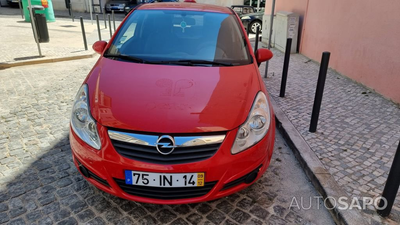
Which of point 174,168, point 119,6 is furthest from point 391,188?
point 119,6

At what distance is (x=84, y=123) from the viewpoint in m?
2.31

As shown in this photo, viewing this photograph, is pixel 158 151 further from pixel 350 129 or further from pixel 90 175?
pixel 350 129

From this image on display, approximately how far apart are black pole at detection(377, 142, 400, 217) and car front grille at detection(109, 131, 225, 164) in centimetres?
129

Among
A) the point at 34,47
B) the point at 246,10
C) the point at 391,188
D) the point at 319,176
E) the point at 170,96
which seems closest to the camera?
the point at 391,188

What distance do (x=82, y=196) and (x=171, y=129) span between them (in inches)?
46.2

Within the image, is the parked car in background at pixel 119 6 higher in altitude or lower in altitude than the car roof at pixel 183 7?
lower

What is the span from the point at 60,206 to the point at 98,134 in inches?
31.9

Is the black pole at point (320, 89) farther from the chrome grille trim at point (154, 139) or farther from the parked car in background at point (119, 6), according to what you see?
the parked car in background at point (119, 6)

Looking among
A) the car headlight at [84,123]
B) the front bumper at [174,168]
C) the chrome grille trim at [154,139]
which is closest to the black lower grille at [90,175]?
the front bumper at [174,168]

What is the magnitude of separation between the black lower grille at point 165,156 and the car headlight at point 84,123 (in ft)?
0.66

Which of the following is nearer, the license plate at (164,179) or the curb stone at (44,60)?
the license plate at (164,179)

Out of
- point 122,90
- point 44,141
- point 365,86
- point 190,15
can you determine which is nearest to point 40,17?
point 44,141

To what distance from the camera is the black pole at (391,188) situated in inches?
83.7

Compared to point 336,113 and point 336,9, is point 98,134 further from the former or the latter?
point 336,9
